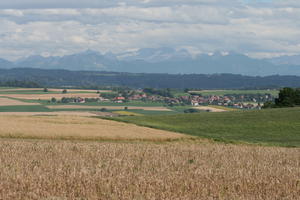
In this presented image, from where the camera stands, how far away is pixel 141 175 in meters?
19.2

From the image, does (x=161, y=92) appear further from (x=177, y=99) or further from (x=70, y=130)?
(x=70, y=130)

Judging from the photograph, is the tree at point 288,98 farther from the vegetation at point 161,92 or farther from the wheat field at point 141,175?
the vegetation at point 161,92

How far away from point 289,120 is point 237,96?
121029mm

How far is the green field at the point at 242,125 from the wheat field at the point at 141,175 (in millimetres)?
18786

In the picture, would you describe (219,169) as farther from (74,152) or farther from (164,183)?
(74,152)

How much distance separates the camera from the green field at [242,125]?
154 ft

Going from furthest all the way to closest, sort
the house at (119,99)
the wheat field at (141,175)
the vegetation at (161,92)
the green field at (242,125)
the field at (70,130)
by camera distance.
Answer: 1. the vegetation at (161,92)
2. the house at (119,99)
3. the green field at (242,125)
4. the field at (70,130)
5. the wheat field at (141,175)

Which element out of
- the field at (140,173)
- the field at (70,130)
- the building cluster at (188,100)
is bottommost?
the building cluster at (188,100)

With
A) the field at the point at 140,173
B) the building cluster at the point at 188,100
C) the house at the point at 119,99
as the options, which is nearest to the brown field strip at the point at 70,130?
the field at the point at 140,173

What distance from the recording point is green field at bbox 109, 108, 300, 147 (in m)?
46.9

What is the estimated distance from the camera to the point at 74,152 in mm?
26078

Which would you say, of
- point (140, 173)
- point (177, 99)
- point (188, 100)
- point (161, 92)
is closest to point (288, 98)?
point (188, 100)

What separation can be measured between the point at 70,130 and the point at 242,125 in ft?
69.7

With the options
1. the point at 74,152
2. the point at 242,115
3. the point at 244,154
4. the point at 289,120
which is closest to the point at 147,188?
the point at 74,152
